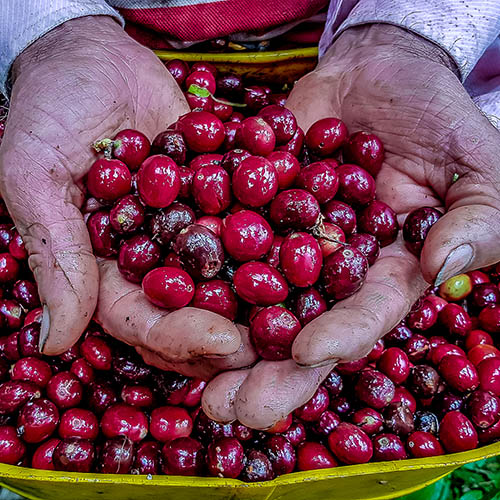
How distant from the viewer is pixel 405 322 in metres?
2.71

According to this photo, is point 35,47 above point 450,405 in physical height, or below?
above

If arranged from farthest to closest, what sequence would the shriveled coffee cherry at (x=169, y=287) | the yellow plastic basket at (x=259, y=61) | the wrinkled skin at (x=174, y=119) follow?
the yellow plastic basket at (x=259, y=61), the shriveled coffee cherry at (x=169, y=287), the wrinkled skin at (x=174, y=119)

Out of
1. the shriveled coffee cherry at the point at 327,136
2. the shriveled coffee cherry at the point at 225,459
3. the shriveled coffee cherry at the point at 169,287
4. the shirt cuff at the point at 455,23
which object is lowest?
the shriveled coffee cherry at the point at 225,459

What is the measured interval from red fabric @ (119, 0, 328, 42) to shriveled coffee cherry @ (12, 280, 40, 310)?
182 centimetres

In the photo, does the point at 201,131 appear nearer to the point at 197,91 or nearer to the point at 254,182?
the point at 254,182

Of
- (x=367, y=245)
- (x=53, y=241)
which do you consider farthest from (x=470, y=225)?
(x=53, y=241)

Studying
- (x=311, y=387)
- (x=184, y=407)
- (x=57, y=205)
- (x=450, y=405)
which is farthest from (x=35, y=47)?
(x=450, y=405)

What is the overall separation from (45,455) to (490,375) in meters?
1.96

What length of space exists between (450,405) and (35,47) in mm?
2655

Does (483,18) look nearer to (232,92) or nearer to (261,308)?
(232,92)

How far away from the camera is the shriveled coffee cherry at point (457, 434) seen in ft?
7.34

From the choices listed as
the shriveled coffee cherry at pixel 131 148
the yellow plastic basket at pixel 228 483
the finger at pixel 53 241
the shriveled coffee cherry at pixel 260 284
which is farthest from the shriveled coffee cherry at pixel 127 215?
the yellow plastic basket at pixel 228 483

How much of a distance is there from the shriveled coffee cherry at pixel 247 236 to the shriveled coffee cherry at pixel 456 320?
4.06 feet

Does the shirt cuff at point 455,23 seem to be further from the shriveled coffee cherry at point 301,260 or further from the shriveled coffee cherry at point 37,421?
the shriveled coffee cherry at point 37,421
